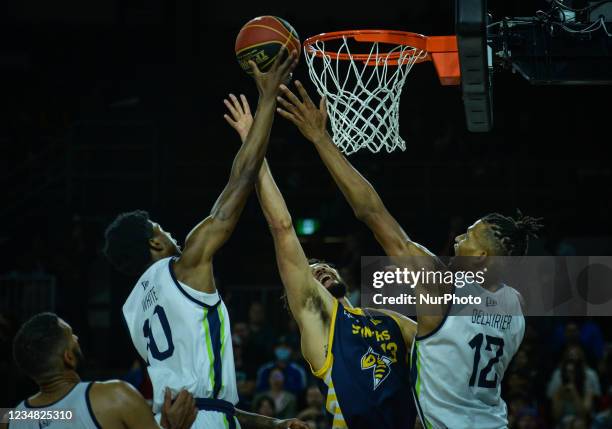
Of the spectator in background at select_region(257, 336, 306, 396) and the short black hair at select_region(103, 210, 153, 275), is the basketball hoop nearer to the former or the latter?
the short black hair at select_region(103, 210, 153, 275)

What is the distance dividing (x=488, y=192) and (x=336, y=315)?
6730mm

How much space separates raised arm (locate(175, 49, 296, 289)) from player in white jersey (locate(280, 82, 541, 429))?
0.42 feet

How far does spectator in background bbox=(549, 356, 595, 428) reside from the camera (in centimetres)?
796

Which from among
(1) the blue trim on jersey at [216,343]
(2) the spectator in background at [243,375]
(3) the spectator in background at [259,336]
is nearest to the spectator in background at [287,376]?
(2) the spectator in background at [243,375]

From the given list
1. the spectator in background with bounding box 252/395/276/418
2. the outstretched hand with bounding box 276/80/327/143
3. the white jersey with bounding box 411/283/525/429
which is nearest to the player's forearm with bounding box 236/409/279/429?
the white jersey with bounding box 411/283/525/429

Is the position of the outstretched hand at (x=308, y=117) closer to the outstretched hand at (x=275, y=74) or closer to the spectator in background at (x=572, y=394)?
the outstretched hand at (x=275, y=74)

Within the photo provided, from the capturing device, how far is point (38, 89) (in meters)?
13.7

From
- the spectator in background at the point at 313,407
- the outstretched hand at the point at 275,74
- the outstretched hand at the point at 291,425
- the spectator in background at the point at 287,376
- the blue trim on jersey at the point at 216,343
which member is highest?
the outstretched hand at the point at 275,74

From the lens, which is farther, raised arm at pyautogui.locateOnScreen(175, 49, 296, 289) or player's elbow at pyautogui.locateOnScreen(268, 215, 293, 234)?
player's elbow at pyautogui.locateOnScreen(268, 215, 293, 234)

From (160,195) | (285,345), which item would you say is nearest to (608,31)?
(285,345)

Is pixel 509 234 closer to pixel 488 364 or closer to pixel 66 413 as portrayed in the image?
pixel 488 364

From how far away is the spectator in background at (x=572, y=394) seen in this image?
7961 mm

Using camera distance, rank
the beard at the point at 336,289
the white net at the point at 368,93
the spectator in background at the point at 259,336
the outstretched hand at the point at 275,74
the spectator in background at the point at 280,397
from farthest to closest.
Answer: the spectator in background at the point at 259,336 < the spectator in background at the point at 280,397 < the white net at the point at 368,93 < the beard at the point at 336,289 < the outstretched hand at the point at 275,74

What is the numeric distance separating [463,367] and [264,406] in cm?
382
